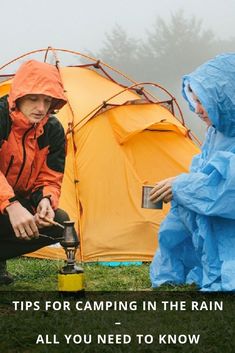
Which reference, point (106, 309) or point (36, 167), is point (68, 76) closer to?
point (36, 167)

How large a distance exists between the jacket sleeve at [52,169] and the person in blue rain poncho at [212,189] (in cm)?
70

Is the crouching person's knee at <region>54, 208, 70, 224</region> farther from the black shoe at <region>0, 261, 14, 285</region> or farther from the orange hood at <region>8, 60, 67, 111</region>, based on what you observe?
the orange hood at <region>8, 60, 67, 111</region>

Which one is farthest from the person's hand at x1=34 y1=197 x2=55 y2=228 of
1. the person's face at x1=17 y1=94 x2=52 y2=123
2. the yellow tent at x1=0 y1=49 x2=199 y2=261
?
the yellow tent at x1=0 y1=49 x2=199 y2=261

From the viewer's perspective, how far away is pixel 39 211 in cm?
385

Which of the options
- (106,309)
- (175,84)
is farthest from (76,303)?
(175,84)

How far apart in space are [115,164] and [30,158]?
1863 millimetres

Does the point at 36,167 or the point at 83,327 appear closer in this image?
the point at 83,327

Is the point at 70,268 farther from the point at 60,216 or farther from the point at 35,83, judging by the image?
the point at 35,83

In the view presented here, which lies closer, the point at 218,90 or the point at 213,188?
the point at 213,188

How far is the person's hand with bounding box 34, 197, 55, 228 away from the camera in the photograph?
374cm

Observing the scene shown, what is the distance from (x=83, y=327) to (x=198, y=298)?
99 cm

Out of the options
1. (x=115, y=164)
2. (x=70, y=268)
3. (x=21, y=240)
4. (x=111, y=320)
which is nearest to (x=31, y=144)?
(x=21, y=240)

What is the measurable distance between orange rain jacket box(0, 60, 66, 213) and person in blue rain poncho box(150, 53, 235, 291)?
2.47 feet

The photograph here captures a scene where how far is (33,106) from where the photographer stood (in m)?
3.84
